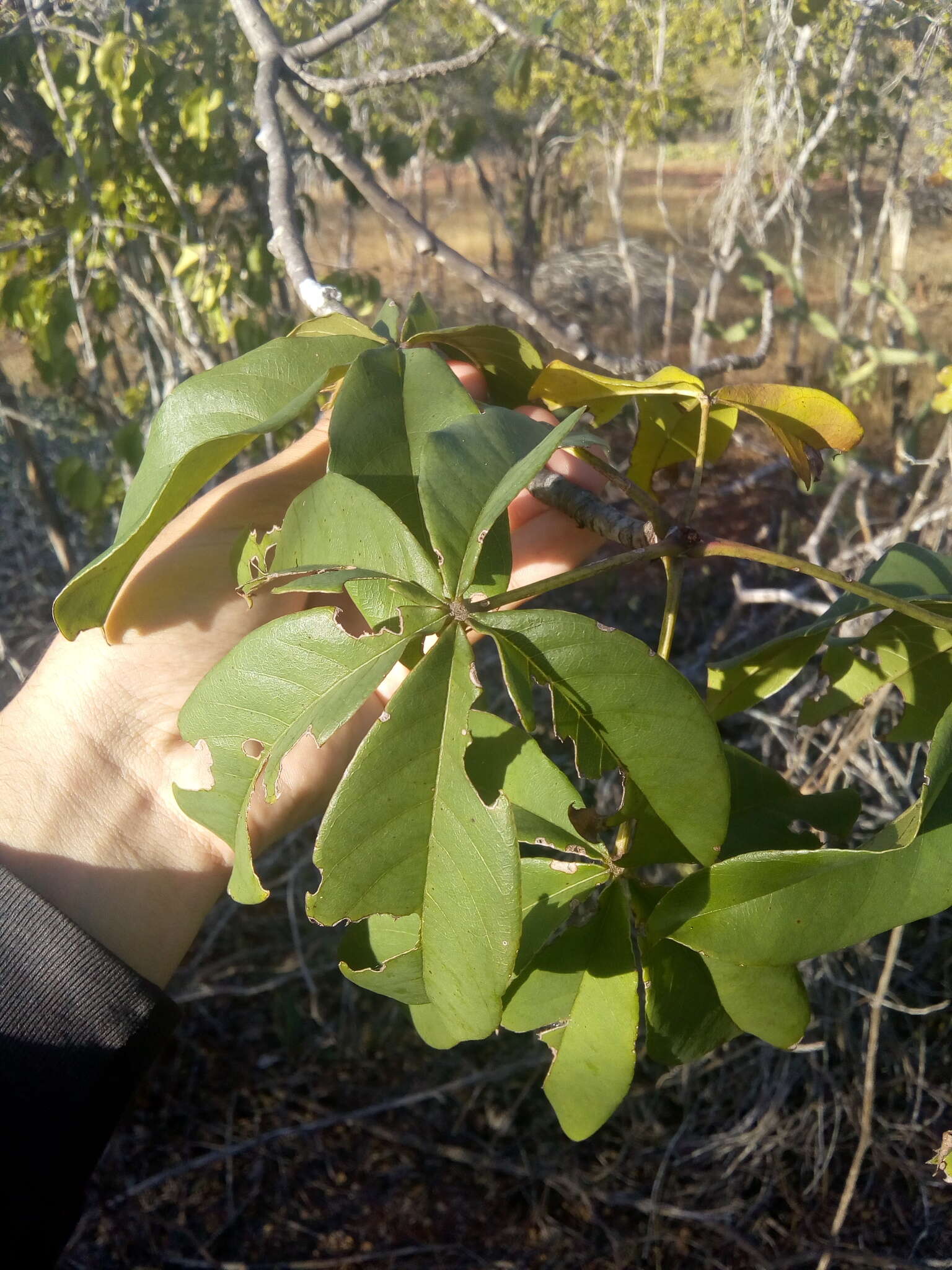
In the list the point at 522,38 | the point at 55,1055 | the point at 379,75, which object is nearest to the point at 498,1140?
the point at 55,1055

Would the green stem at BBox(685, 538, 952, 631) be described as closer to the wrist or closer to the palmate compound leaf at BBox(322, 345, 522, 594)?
the palmate compound leaf at BBox(322, 345, 522, 594)

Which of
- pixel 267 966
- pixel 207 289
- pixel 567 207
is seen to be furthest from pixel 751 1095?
pixel 567 207

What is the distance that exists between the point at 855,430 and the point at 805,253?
5.36 metres

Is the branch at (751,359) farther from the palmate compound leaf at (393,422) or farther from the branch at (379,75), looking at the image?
the branch at (379,75)

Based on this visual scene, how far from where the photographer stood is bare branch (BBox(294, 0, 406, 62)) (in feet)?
3.30

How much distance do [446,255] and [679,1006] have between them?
0.80 meters

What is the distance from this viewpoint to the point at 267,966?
1.92m

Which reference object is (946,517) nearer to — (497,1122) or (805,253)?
(497,1122)

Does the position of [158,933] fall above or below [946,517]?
below

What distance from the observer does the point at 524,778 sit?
49 centimetres

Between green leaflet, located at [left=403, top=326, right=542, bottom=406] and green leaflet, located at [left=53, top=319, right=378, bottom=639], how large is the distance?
3.9 inches

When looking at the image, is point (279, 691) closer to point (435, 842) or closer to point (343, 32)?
point (435, 842)

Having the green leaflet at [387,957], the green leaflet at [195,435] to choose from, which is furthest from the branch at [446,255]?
the green leaflet at [387,957]

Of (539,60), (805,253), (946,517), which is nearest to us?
(946,517)
